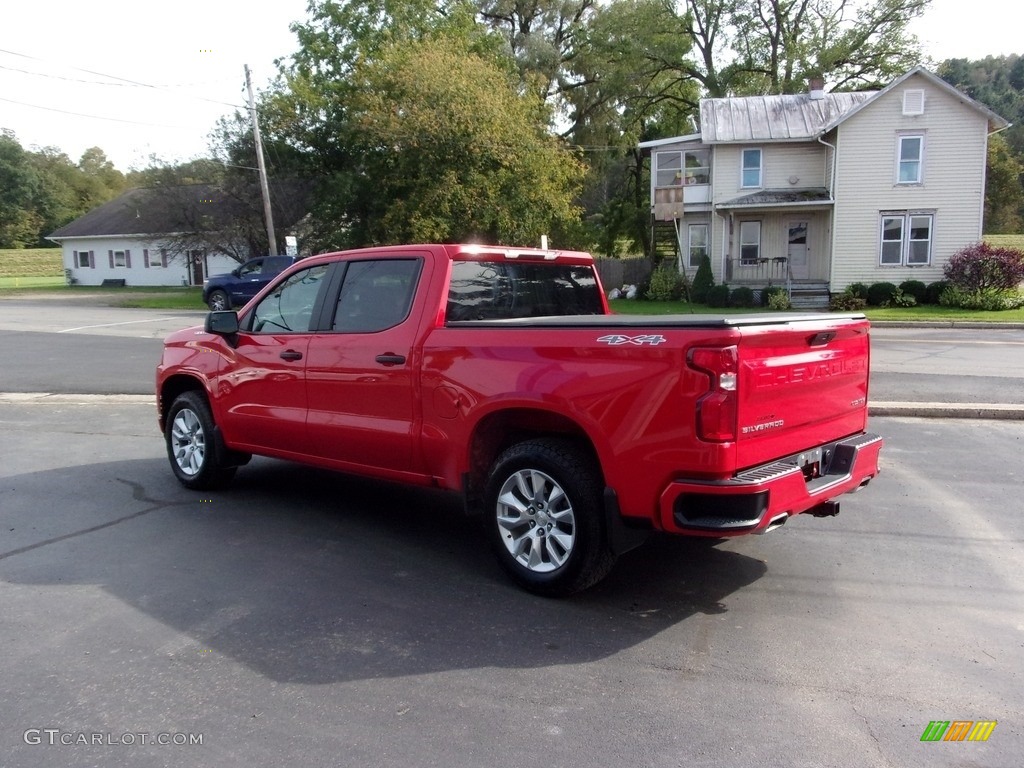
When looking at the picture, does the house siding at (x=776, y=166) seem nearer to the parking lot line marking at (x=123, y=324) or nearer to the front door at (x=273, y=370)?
the parking lot line marking at (x=123, y=324)

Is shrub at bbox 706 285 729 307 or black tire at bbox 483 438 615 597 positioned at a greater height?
shrub at bbox 706 285 729 307

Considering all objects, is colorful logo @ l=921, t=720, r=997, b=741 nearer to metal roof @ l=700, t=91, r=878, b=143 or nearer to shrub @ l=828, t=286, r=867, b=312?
shrub @ l=828, t=286, r=867, b=312

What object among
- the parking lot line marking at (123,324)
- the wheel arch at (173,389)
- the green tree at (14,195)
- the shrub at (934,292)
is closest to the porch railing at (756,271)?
the shrub at (934,292)

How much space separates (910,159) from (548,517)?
3135 cm

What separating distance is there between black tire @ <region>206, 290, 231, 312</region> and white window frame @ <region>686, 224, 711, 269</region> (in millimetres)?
18377

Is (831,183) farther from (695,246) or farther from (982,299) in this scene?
(982,299)

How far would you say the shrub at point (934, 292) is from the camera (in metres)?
29.7

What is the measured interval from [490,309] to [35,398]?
9248mm

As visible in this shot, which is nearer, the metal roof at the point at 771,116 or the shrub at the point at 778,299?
the shrub at the point at 778,299

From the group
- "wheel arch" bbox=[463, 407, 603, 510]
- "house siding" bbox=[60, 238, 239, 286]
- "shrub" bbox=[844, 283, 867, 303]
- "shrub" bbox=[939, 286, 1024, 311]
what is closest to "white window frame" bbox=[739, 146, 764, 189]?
"shrub" bbox=[844, 283, 867, 303]

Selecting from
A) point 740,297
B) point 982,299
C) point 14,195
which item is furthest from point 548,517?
point 14,195

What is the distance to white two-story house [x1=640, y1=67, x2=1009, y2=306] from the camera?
100ft

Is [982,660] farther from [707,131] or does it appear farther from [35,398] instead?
[707,131]

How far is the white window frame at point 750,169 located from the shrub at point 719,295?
5352mm
